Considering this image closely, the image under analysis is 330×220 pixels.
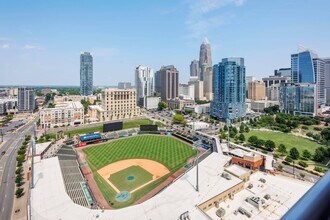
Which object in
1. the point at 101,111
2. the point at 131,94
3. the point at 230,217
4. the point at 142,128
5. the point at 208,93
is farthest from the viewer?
the point at 208,93

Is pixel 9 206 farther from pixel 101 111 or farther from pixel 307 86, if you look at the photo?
pixel 307 86

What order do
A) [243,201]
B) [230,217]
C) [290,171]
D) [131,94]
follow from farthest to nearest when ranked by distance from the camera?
1. [131,94]
2. [290,171]
3. [243,201]
4. [230,217]

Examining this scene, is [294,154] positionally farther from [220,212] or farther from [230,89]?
[230,89]

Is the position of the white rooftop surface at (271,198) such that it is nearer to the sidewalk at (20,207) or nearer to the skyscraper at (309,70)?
the sidewalk at (20,207)

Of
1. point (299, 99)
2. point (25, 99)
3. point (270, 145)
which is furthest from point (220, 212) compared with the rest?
point (25, 99)

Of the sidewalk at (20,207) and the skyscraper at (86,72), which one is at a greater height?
the skyscraper at (86,72)

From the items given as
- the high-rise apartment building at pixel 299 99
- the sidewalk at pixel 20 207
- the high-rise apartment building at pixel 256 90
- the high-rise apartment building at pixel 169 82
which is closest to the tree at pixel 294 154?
the sidewalk at pixel 20 207

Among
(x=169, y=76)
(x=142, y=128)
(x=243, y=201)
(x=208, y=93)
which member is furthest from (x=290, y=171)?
(x=208, y=93)
